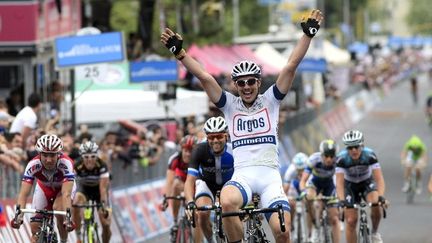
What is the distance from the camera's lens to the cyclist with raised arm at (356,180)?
17.2 m

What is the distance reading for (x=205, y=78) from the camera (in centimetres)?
1274

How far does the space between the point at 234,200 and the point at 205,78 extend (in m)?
1.23

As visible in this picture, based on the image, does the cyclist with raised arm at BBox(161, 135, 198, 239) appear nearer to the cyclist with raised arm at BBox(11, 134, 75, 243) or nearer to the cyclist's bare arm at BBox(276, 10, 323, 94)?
the cyclist with raised arm at BBox(11, 134, 75, 243)

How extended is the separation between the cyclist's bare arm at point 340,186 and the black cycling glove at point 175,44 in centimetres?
495

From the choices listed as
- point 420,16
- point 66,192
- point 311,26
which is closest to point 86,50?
point 66,192

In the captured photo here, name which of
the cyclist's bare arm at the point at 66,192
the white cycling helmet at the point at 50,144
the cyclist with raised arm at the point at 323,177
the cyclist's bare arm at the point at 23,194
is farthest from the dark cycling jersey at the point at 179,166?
the white cycling helmet at the point at 50,144

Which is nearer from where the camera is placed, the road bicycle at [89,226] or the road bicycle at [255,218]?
the road bicycle at [255,218]

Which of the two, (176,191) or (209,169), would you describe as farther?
→ (176,191)

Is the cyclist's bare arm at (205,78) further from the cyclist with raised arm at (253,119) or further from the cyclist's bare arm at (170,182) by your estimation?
the cyclist's bare arm at (170,182)

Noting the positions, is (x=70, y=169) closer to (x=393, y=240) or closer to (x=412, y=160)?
(x=393, y=240)

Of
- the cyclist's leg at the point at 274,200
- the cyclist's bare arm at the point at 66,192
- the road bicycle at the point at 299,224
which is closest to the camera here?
the cyclist's leg at the point at 274,200

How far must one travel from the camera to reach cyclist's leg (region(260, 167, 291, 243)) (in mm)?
12509

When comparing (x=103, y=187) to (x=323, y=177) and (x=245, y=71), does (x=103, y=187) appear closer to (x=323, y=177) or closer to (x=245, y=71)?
(x=323, y=177)

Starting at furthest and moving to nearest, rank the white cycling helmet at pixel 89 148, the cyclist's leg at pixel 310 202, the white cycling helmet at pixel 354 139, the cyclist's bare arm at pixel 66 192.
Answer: the cyclist's leg at pixel 310 202 < the white cycling helmet at pixel 89 148 < the white cycling helmet at pixel 354 139 < the cyclist's bare arm at pixel 66 192
